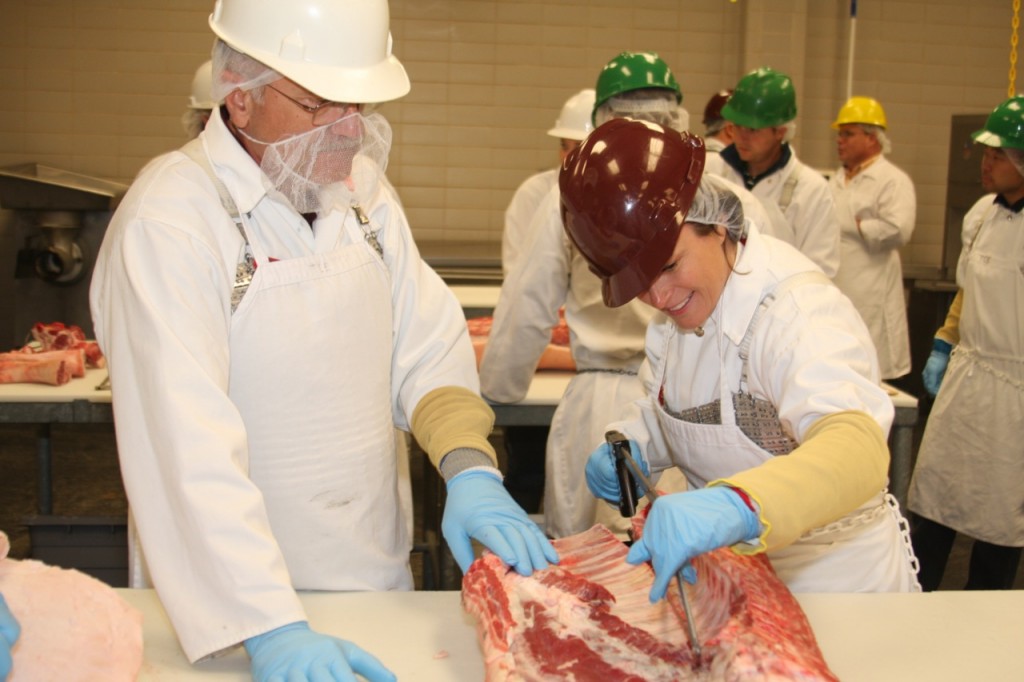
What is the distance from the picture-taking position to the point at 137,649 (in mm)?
1749

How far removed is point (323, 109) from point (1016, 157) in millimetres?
3197

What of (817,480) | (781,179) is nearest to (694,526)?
(817,480)

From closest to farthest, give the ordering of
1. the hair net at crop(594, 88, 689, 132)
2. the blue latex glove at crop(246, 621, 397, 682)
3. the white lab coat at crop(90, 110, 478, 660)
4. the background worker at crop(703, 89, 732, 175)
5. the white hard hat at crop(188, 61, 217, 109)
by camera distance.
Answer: the blue latex glove at crop(246, 621, 397, 682)
the white lab coat at crop(90, 110, 478, 660)
the hair net at crop(594, 88, 689, 132)
the white hard hat at crop(188, 61, 217, 109)
the background worker at crop(703, 89, 732, 175)

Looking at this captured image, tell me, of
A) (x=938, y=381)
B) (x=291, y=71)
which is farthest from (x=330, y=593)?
(x=938, y=381)

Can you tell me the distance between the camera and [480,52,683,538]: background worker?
3523 millimetres

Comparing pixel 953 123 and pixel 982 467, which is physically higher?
pixel 953 123

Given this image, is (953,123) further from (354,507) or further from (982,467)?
(354,507)

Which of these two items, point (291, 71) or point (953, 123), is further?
point (953, 123)

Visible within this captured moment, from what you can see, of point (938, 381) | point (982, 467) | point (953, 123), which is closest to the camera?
point (982, 467)

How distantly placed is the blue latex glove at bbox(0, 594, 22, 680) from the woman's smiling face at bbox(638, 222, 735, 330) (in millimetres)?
1175

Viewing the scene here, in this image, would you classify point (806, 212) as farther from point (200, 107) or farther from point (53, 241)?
point (53, 241)

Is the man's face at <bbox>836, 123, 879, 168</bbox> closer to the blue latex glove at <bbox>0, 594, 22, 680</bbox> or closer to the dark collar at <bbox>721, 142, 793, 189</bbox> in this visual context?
the dark collar at <bbox>721, 142, 793, 189</bbox>

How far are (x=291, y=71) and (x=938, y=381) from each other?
3.64m

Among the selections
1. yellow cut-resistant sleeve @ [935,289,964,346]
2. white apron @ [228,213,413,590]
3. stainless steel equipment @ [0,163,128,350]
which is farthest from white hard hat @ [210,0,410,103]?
stainless steel equipment @ [0,163,128,350]
